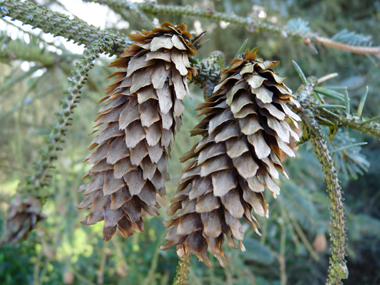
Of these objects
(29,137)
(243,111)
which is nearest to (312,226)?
(243,111)

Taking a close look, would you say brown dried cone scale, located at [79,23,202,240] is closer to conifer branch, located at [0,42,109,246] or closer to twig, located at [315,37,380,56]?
conifer branch, located at [0,42,109,246]

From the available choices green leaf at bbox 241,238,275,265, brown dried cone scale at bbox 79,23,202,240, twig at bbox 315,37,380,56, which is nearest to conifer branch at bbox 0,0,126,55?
brown dried cone scale at bbox 79,23,202,240

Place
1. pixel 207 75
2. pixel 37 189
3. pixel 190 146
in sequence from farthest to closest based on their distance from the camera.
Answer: pixel 190 146
pixel 207 75
pixel 37 189

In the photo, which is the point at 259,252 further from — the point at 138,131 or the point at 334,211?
the point at 138,131

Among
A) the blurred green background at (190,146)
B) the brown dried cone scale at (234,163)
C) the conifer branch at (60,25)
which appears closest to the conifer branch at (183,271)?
the brown dried cone scale at (234,163)

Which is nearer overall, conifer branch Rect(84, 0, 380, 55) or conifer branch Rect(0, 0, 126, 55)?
conifer branch Rect(0, 0, 126, 55)

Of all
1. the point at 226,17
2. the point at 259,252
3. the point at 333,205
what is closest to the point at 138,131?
the point at 333,205
